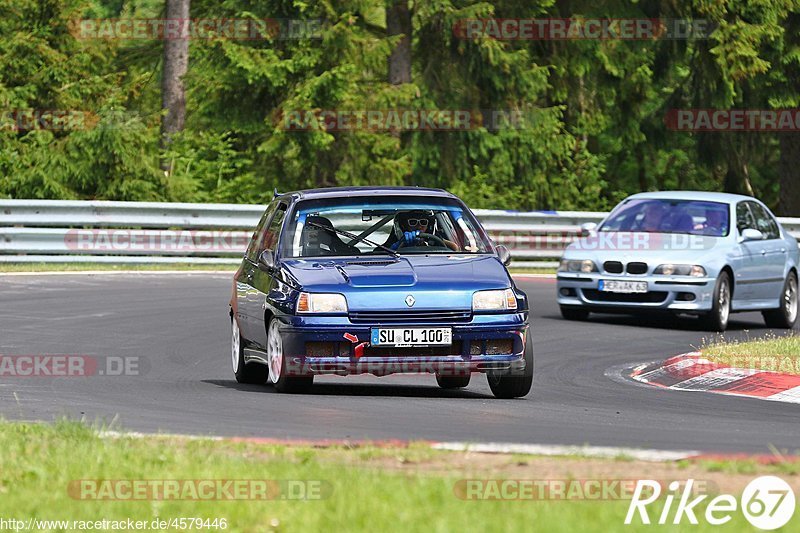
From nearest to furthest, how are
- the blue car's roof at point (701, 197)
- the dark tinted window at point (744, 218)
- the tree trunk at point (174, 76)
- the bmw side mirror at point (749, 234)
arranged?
1. the bmw side mirror at point (749, 234)
2. the dark tinted window at point (744, 218)
3. the blue car's roof at point (701, 197)
4. the tree trunk at point (174, 76)

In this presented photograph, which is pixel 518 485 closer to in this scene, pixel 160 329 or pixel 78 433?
pixel 78 433

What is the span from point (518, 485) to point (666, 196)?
531 inches

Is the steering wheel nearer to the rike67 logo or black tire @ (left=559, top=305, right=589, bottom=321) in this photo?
the rike67 logo

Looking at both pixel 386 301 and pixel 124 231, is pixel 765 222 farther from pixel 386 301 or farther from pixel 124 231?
pixel 386 301

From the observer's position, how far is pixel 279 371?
→ 1152 cm

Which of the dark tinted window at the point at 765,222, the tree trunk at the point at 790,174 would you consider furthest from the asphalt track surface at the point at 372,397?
the tree trunk at the point at 790,174

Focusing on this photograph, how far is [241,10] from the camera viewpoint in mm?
31453

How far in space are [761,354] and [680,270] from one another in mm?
4108

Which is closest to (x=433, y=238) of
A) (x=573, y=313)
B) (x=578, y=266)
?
(x=578, y=266)

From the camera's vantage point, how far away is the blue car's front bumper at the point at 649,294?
1858 centimetres

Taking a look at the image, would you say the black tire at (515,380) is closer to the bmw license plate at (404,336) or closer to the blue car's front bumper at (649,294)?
the bmw license plate at (404,336)

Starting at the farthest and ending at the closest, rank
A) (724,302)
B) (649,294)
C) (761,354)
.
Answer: (724,302) → (649,294) → (761,354)

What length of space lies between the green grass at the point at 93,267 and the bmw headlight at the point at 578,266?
780 centimetres

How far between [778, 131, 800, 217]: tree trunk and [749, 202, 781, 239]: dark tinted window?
16200mm
